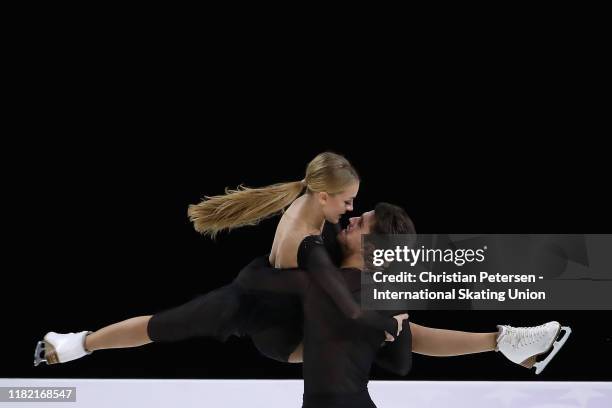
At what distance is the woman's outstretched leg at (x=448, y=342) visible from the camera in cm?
440

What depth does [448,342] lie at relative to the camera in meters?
4.41

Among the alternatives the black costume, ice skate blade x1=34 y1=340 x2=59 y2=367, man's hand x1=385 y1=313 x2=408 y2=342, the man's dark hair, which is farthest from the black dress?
ice skate blade x1=34 y1=340 x2=59 y2=367

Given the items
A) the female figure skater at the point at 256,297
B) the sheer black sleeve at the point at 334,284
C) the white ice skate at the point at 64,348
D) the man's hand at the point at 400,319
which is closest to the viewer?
the sheer black sleeve at the point at 334,284

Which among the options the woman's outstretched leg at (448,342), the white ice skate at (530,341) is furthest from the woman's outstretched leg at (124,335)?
the white ice skate at (530,341)

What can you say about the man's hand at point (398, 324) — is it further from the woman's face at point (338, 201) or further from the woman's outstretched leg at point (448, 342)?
the woman's face at point (338, 201)

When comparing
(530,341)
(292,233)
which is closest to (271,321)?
(292,233)

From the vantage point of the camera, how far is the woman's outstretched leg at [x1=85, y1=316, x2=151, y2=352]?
4.34m

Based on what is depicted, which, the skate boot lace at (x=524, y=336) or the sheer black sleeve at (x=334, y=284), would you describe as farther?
the skate boot lace at (x=524, y=336)

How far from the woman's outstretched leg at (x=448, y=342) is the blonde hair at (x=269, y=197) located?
0.88 meters

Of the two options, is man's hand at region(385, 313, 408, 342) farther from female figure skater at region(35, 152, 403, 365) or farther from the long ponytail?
the long ponytail

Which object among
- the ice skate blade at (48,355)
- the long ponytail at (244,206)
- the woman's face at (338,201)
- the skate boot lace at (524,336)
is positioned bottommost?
the ice skate blade at (48,355)

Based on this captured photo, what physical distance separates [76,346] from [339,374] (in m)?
1.36

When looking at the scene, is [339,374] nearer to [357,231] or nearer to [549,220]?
[357,231]

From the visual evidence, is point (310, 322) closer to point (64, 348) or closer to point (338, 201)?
point (338, 201)
